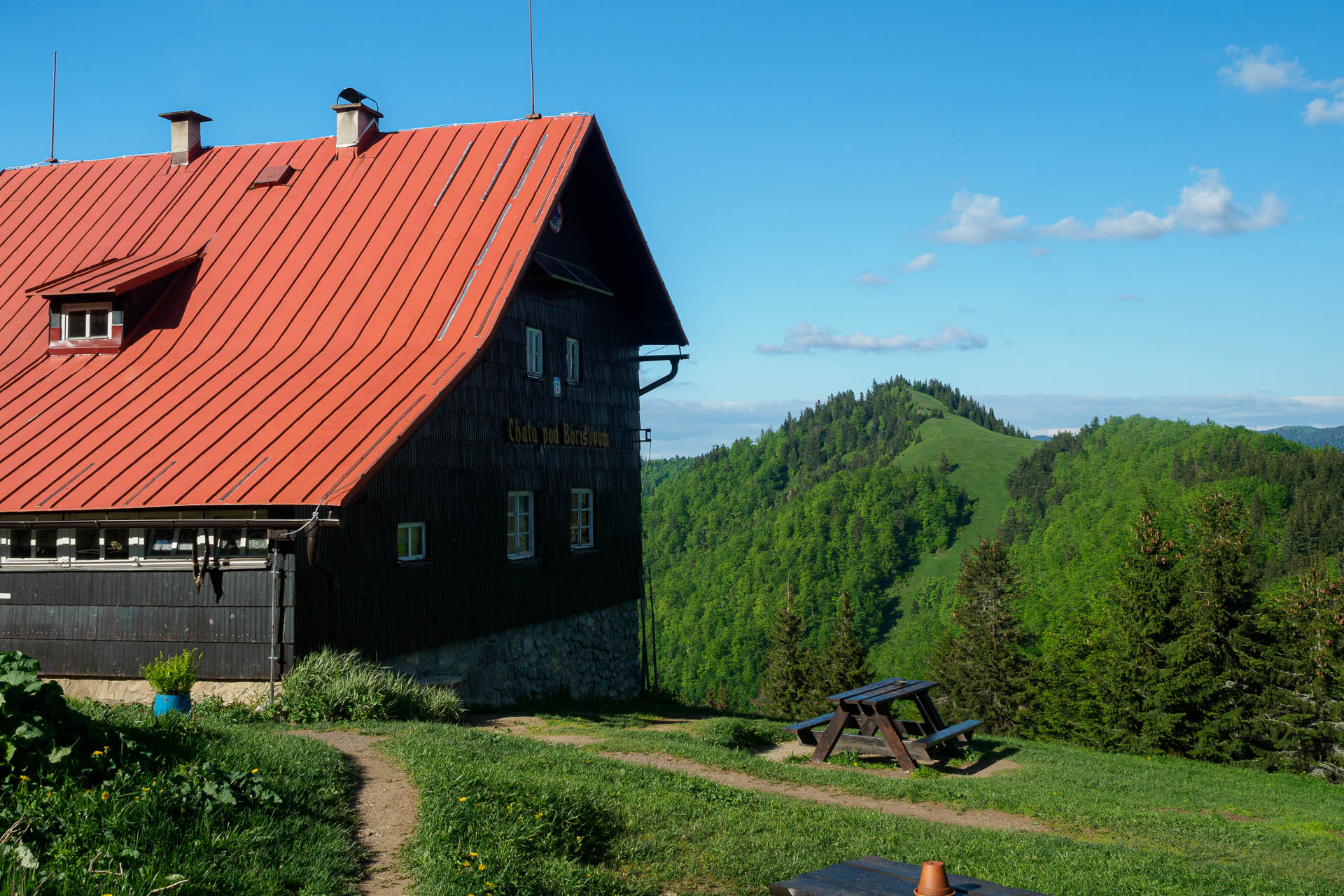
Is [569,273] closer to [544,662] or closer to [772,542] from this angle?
[544,662]

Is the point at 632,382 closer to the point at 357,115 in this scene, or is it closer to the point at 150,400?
the point at 357,115

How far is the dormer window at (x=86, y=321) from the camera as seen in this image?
16.0m

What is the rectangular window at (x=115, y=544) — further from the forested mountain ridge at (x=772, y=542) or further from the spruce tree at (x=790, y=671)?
the forested mountain ridge at (x=772, y=542)

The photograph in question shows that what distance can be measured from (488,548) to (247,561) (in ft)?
13.6

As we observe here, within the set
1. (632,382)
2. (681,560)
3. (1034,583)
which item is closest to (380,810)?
(632,382)

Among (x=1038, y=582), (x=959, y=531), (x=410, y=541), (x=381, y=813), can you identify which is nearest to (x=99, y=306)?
(x=410, y=541)

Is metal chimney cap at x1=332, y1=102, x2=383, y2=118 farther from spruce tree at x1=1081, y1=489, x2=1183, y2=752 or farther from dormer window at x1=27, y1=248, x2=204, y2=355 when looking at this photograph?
spruce tree at x1=1081, y1=489, x2=1183, y2=752

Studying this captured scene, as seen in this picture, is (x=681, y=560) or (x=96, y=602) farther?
(x=681, y=560)

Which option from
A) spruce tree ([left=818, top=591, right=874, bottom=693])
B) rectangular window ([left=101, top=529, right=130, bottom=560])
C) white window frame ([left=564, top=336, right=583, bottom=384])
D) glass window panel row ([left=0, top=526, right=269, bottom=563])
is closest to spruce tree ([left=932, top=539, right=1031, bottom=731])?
spruce tree ([left=818, top=591, right=874, bottom=693])

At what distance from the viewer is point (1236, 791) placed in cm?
1274

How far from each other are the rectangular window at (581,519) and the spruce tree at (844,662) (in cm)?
2591

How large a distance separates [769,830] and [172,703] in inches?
277

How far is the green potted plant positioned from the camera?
36.6 feet

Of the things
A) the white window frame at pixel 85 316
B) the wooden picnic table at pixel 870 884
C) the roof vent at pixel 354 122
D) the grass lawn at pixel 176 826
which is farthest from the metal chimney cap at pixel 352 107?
the wooden picnic table at pixel 870 884
